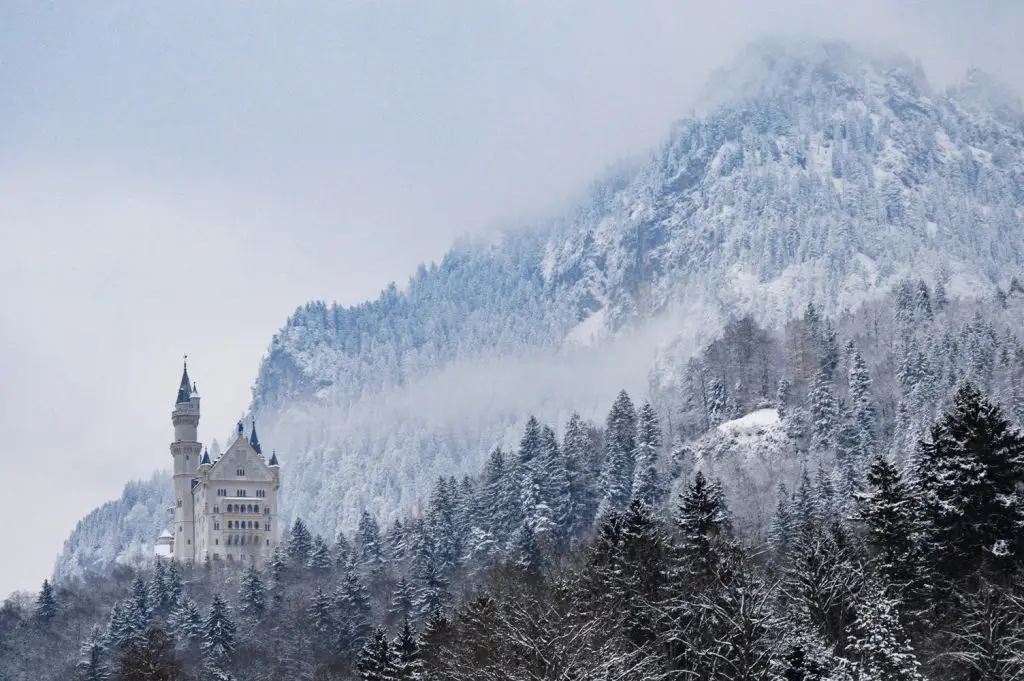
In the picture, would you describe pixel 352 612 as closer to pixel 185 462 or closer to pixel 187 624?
pixel 187 624

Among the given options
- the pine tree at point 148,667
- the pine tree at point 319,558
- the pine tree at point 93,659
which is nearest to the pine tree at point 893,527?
the pine tree at point 148,667

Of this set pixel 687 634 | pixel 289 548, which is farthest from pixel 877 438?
pixel 687 634

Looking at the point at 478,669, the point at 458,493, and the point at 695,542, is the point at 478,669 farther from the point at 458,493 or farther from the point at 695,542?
the point at 458,493

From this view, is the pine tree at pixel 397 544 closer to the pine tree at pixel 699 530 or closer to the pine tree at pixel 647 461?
the pine tree at pixel 647 461

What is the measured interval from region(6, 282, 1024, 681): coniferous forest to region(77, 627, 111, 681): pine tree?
0.45 m

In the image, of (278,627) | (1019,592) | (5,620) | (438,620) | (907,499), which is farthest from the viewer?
(5,620)

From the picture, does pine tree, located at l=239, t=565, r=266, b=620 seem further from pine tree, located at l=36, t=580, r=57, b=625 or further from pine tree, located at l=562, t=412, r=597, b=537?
pine tree, located at l=562, t=412, r=597, b=537

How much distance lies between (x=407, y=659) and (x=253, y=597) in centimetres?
5436

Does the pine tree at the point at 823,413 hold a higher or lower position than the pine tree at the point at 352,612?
higher

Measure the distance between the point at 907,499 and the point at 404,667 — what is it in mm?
23675

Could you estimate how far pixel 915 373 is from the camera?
149m

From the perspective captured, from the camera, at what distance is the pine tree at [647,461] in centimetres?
13062

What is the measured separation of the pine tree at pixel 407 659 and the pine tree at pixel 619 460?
47.2m

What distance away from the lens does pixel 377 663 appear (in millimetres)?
74750
